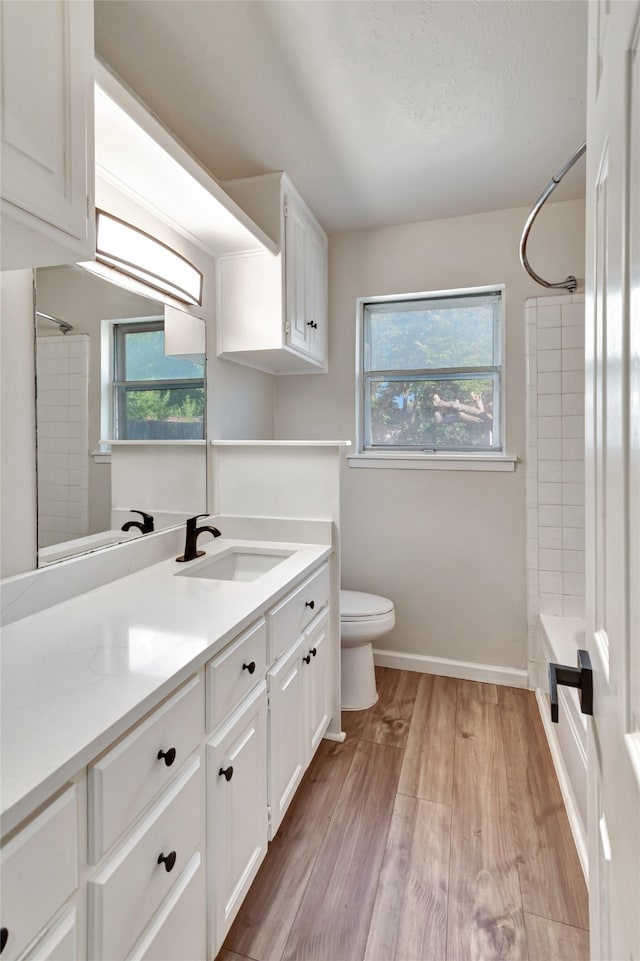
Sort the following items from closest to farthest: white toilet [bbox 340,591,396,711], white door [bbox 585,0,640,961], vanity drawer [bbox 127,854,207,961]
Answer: white door [bbox 585,0,640,961]
vanity drawer [bbox 127,854,207,961]
white toilet [bbox 340,591,396,711]

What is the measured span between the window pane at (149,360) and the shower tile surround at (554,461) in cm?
Answer: 180

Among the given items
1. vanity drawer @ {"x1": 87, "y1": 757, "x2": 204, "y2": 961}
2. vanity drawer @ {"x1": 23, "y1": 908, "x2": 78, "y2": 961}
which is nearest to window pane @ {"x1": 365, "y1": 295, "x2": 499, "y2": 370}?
vanity drawer @ {"x1": 87, "y1": 757, "x2": 204, "y2": 961}

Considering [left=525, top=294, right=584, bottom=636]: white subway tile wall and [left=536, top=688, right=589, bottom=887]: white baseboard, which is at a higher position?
[left=525, top=294, right=584, bottom=636]: white subway tile wall

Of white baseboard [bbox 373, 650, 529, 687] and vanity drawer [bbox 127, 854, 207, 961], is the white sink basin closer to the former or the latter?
vanity drawer [bbox 127, 854, 207, 961]

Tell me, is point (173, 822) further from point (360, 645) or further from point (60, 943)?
point (360, 645)

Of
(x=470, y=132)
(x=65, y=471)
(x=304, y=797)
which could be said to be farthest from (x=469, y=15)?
(x=304, y=797)

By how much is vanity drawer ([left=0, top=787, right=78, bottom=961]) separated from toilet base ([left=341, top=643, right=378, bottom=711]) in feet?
5.73

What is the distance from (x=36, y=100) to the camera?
815 millimetres

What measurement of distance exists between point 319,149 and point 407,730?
8.54ft

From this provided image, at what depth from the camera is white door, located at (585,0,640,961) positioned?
1.43 ft

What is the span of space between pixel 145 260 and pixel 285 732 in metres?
1.62

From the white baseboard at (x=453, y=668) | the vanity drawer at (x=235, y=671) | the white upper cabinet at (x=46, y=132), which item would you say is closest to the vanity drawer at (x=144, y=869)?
the vanity drawer at (x=235, y=671)

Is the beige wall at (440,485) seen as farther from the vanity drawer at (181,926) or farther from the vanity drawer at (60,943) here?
the vanity drawer at (60,943)

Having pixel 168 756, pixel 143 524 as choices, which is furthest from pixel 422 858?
pixel 143 524
